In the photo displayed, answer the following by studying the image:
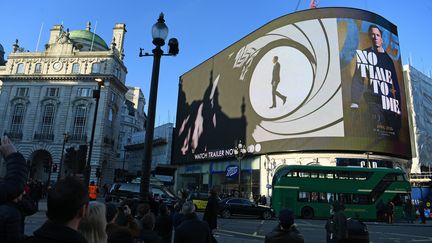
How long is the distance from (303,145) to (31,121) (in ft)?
152

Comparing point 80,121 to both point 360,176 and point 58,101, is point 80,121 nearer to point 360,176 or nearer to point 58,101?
point 58,101

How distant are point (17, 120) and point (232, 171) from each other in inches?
1559

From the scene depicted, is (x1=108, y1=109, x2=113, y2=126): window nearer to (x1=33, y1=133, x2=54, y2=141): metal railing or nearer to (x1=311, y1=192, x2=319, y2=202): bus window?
(x1=33, y1=133, x2=54, y2=141): metal railing

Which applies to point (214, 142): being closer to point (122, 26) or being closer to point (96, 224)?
point (122, 26)

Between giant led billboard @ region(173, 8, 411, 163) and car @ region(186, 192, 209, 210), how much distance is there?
17.3 meters

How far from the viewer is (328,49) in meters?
45.3

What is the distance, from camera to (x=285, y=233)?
5004 millimetres

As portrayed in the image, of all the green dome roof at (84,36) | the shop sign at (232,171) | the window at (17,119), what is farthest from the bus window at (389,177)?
the green dome roof at (84,36)

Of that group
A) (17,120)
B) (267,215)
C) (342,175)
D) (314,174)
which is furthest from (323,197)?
(17,120)

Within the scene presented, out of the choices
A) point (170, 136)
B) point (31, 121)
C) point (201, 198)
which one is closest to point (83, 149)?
point (201, 198)

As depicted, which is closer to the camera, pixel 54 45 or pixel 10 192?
pixel 10 192

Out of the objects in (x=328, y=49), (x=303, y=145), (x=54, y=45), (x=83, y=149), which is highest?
(x=54, y=45)

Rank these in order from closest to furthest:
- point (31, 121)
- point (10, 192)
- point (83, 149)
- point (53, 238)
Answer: point (53, 238)
point (10, 192)
point (83, 149)
point (31, 121)

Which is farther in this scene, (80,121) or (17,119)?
(17,119)
